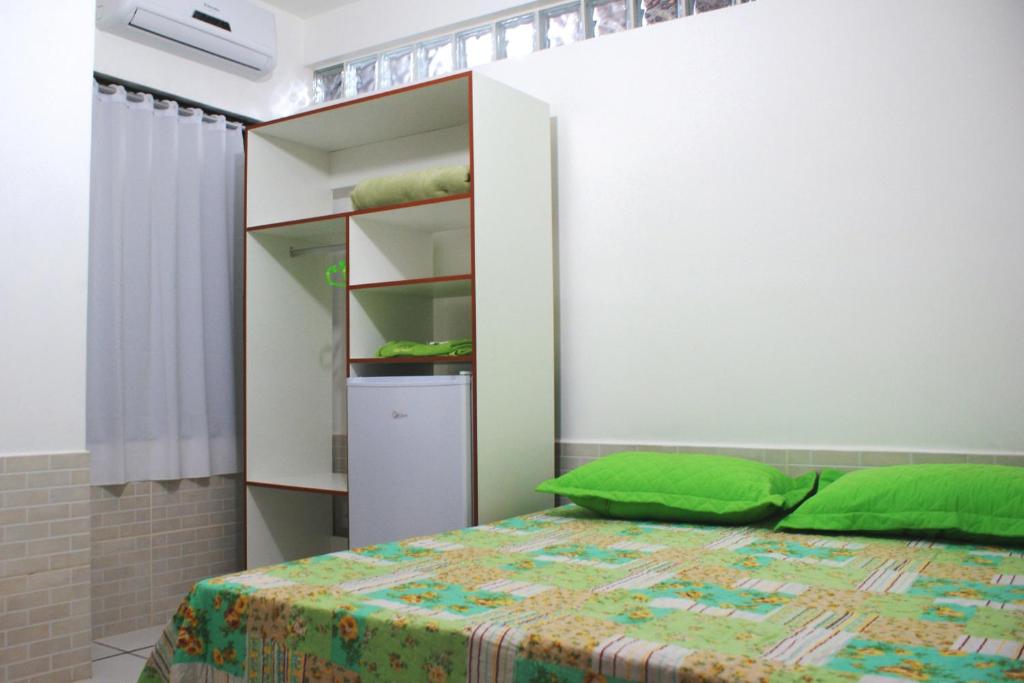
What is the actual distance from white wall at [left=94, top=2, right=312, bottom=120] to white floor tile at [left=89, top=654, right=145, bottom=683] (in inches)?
92.1

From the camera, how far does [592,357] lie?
3529 millimetres

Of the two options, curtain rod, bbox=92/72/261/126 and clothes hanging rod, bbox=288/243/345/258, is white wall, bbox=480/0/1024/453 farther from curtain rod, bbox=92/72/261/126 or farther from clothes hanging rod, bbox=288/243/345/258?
curtain rod, bbox=92/72/261/126

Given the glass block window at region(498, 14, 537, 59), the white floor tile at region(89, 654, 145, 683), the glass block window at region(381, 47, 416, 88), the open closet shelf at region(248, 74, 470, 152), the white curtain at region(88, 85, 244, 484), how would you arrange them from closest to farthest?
the white floor tile at region(89, 654, 145, 683)
the open closet shelf at region(248, 74, 470, 152)
the white curtain at region(88, 85, 244, 484)
the glass block window at region(498, 14, 537, 59)
the glass block window at region(381, 47, 416, 88)

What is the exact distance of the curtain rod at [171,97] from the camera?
11.9 ft

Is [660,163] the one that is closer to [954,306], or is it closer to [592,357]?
[592,357]

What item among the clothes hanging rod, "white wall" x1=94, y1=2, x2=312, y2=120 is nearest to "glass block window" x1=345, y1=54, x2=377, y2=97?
"white wall" x1=94, y1=2, x2=312, y2=120

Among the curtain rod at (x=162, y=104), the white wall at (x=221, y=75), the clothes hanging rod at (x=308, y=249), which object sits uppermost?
the white wall at (x=221, y=75)

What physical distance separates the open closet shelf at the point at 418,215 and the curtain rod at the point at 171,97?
651mm

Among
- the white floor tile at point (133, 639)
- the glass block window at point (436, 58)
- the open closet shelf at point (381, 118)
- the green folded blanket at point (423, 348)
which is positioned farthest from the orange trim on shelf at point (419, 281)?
the white floor tile at point (133, 639)

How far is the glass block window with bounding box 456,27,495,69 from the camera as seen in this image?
3.94 m

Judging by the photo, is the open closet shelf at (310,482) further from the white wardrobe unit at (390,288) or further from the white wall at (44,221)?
the white wall at (44,221)

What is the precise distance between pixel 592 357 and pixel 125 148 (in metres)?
2.14

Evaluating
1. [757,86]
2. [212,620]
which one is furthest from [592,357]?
[212,620]

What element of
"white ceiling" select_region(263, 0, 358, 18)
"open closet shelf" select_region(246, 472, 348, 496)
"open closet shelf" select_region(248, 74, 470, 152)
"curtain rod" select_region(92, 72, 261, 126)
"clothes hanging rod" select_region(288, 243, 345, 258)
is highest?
"white ceiling" select_region(263, 0, 358, 18)
